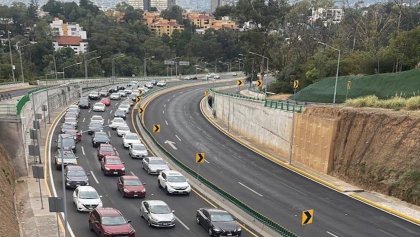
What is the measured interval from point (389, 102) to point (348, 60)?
28.4 meters

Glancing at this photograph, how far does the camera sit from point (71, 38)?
16900 cm

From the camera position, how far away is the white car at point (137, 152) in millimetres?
41625

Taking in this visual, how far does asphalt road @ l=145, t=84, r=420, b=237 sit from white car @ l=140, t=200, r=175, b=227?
655 cm

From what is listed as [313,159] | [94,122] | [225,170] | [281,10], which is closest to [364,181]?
[313,159]

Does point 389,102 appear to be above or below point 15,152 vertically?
above

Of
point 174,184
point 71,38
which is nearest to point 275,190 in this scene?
point 174,184

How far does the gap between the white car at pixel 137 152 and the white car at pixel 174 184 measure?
363 inches

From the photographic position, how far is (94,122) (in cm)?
5294

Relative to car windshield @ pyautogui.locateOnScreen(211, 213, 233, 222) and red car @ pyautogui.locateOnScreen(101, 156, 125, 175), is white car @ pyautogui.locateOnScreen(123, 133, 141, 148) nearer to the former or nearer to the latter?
red car @ pyautogui.locateOnScreen(101, 156, 125, 175)

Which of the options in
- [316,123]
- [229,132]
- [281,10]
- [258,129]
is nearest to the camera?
[316,123]

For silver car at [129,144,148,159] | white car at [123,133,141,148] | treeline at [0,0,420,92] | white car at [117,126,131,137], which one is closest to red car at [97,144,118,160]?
silver car at [129,144,148,159]

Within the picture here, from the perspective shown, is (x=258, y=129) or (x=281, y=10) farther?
(x=281, y=10)

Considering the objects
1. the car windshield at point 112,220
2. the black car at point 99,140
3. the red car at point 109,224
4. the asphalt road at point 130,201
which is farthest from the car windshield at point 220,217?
the black car at point 99,140

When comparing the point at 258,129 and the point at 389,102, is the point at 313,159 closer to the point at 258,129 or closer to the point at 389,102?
the point at 389,102
